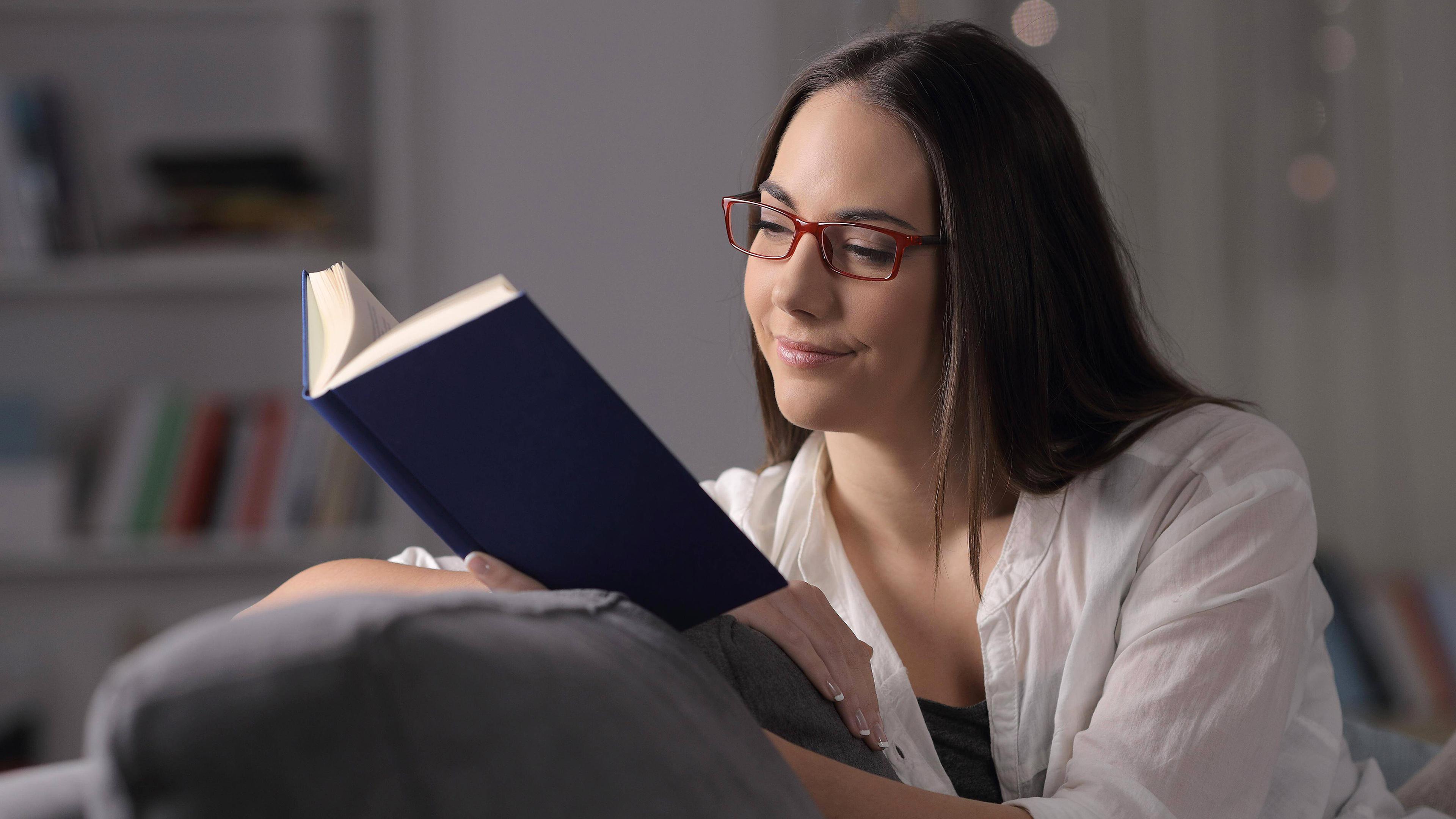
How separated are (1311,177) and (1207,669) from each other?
218cm

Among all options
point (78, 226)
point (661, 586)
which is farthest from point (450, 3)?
point (661, 586)

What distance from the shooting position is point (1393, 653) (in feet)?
7.98

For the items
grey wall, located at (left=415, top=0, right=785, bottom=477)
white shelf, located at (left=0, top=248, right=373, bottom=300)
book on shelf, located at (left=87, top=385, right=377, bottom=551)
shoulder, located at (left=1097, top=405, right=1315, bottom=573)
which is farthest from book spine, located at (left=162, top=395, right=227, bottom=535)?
shoulder, located at (left=1097, top=405, right=1315, bottom=573)

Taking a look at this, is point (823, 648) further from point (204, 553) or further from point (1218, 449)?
point (204, 553)

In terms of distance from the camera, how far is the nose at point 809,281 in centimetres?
99

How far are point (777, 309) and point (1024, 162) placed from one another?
0.87 feet

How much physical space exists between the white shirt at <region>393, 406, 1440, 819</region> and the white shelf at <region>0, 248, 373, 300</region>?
1.46 m

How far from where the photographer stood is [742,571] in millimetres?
634

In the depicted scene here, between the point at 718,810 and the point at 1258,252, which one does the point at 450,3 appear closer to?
the point at 1258,252

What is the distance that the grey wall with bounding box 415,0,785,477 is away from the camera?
254 cm

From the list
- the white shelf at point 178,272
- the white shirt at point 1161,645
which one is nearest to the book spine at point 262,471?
the white shelf at point 178,272

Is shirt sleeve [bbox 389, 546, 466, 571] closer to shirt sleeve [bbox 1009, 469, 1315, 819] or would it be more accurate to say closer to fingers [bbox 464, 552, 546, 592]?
fingers [bbox 464, 552, 546, 592]

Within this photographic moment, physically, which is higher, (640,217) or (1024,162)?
(1024,162)

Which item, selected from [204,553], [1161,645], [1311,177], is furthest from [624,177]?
[1161,645]
